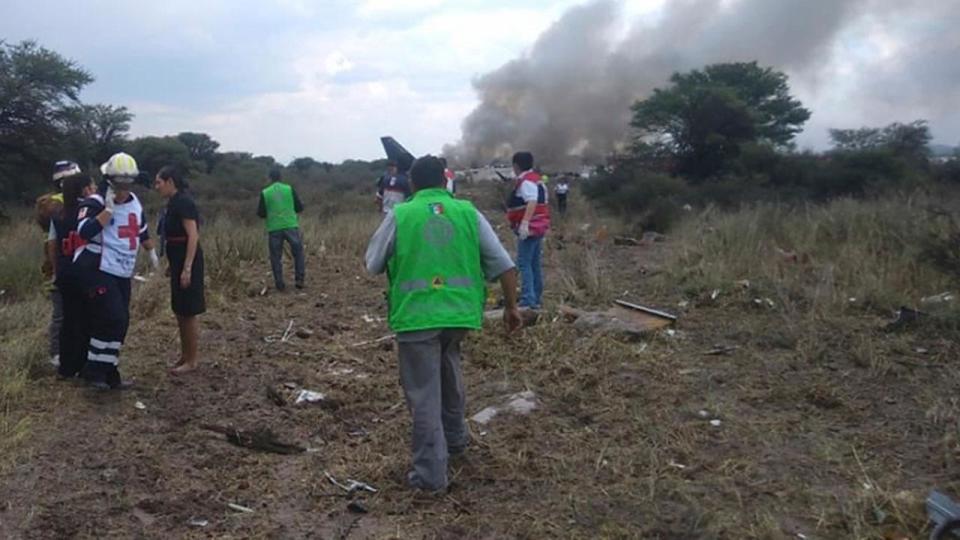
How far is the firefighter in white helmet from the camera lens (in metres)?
5.59

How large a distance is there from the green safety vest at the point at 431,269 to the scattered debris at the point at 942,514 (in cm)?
210

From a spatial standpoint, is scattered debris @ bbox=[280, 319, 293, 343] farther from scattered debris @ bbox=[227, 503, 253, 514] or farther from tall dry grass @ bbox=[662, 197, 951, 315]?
tall dry grass @ bbox=[662, 197, 951, 315]

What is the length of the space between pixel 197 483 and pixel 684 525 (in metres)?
2.38

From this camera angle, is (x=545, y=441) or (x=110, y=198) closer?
(x=545, y=441)

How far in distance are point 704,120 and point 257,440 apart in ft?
86.4

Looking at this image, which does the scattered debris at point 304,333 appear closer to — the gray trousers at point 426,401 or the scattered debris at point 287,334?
the scattered debris at point 287,334

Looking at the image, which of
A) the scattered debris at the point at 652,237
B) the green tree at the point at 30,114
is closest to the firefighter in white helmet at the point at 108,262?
the scattered debris at the point at 652,237

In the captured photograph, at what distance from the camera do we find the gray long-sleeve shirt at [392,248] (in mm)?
4270

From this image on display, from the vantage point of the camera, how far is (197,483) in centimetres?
441

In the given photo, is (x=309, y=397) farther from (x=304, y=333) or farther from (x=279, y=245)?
(x=279, y=245)

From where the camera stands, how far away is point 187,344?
6.41 m

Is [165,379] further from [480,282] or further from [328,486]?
[480,282]

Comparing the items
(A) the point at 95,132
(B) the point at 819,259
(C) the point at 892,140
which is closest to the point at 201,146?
(A) the point at 95,132

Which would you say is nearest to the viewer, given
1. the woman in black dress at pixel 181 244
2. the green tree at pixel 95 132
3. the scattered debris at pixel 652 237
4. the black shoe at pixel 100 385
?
the black shoe at pixel 100 385
